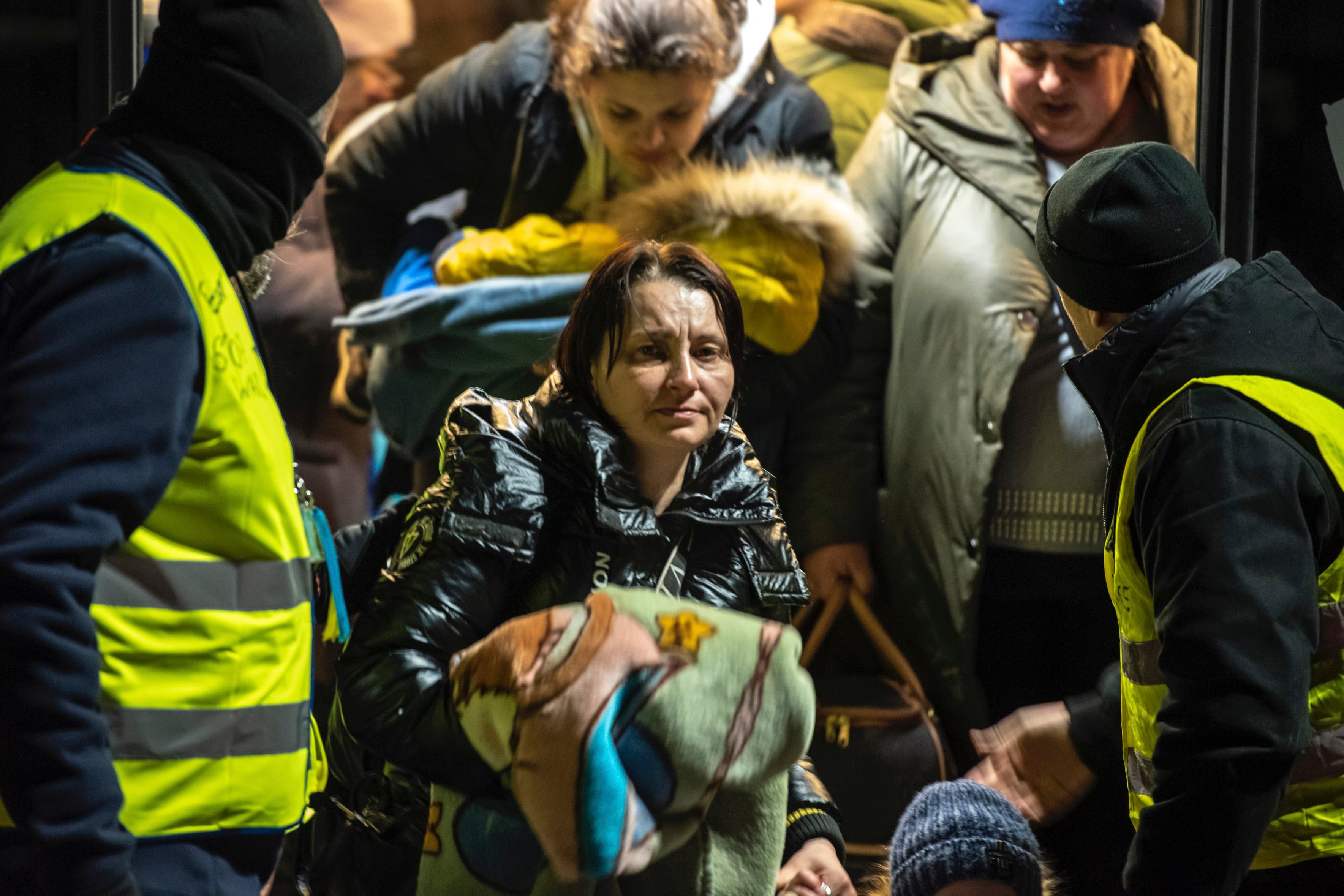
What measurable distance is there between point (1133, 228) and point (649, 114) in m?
1.37

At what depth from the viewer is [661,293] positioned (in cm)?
171

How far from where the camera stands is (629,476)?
1.64m

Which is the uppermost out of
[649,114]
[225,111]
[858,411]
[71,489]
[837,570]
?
[225,111]

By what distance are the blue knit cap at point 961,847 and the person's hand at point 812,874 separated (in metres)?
0.50

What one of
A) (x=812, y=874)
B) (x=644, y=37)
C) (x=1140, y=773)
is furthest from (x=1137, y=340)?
(x=644, y=37)

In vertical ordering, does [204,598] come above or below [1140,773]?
above

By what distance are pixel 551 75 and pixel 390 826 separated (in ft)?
5.68

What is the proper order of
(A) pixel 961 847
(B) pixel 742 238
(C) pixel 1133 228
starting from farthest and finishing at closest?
(B) pixel 742 238, (A) pixel 961 847, (C) pixel 1133 228

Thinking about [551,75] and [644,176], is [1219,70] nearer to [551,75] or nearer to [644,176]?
[644,176]

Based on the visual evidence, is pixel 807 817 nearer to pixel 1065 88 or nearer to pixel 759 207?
pixel 759 207

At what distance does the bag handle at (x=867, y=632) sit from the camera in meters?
2.74

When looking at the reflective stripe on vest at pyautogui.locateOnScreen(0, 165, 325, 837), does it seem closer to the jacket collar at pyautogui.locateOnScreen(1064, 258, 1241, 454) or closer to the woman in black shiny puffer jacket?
the woman in black shiny puffer jacket

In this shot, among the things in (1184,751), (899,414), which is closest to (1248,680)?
(1184,751)

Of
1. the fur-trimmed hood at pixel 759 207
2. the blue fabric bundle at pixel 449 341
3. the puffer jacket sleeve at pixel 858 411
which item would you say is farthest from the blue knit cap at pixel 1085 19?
the blue fabric bundle at pixel 449 341
